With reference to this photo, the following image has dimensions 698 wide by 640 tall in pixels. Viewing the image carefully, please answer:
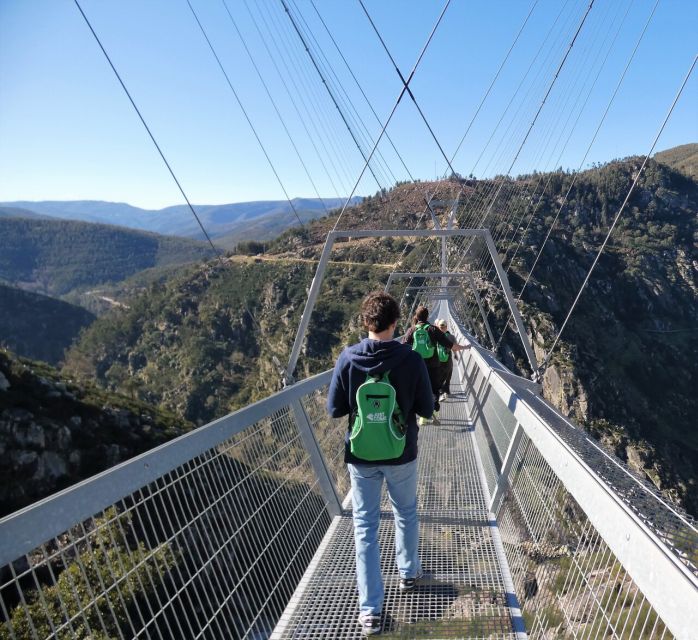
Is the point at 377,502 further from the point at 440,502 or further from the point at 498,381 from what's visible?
the point at 498,381

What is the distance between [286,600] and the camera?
3115 mm

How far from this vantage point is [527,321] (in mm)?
68562

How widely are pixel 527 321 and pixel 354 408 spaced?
69536 mm

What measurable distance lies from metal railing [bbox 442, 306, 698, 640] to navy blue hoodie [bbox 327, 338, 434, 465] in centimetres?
68

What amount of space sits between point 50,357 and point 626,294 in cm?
10746

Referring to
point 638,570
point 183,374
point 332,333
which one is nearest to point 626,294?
point 332,333

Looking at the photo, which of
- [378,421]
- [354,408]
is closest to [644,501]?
[378,421]

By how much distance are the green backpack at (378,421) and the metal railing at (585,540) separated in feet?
2.48

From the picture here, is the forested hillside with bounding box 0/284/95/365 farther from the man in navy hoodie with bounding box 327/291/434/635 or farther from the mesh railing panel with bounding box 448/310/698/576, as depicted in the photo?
the mesh railing panel with bounding box 448/310/698/576

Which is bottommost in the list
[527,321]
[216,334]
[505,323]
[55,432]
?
[216,334]

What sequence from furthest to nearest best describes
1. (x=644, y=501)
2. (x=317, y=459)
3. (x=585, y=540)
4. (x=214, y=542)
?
(x=317, y=459) → (x=214, y=542) → (x=585, y=540) → (x=644, y=501)

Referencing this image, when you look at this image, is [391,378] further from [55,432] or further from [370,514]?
[55,432]

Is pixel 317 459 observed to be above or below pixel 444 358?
below

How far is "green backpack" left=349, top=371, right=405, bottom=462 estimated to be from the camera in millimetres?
2576
